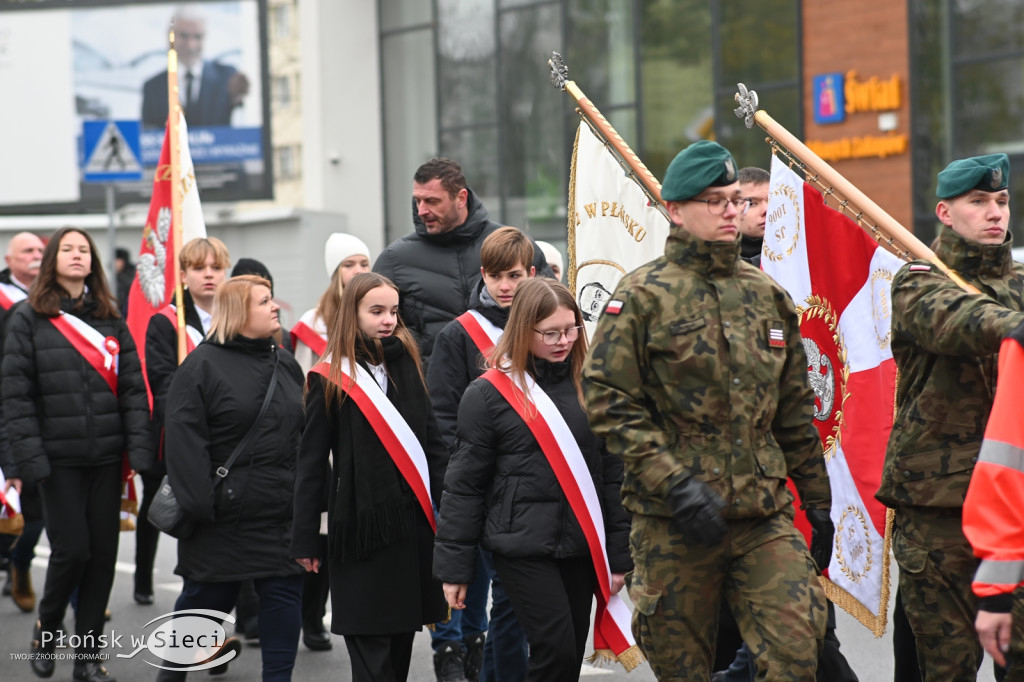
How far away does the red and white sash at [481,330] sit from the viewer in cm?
599

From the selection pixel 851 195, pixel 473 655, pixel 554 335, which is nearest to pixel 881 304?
pixel 851 195

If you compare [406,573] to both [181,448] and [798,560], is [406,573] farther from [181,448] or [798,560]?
[798,560]

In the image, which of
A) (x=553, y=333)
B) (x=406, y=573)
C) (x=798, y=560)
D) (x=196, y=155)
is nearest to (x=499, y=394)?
(x=553, y=333)

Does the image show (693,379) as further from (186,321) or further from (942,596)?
(186,321)

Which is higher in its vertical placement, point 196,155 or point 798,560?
point 196,155

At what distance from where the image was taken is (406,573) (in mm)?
5516

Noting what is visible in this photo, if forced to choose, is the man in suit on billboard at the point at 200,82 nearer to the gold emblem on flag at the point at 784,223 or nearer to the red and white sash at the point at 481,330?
the red and white sash at the point at 481,330

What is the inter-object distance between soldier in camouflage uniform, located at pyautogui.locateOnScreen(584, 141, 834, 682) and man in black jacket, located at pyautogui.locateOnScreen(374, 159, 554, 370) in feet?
8.07

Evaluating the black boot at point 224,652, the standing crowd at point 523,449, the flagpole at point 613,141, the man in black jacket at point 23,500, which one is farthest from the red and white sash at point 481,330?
the man in black jacket at point 23,500

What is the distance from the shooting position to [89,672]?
6914 mm

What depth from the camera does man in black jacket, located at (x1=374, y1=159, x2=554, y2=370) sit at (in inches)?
265

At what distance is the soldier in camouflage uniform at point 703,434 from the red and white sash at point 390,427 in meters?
1.47

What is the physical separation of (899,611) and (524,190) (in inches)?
691

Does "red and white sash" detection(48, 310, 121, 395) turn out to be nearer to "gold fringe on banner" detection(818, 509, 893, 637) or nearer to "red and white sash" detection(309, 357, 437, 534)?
"red and white sash" detection(309, 357, 437, 534)
